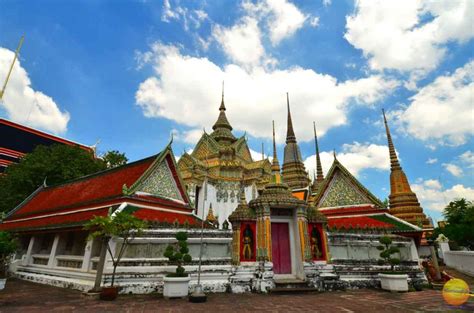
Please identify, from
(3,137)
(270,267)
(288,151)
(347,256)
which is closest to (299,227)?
(270,267)

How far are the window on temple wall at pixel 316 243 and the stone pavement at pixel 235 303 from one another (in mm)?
1850

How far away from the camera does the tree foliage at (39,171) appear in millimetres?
21484

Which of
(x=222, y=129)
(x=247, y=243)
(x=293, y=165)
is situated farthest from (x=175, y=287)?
(x=222, y=129)

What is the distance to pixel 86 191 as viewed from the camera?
614 inches

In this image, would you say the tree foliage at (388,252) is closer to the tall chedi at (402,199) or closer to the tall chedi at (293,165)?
the tall chedi at (402,199)

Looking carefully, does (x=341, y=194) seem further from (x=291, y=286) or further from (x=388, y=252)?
(x=291, y=286)

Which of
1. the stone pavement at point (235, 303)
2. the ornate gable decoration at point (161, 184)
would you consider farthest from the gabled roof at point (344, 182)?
the ornate gable decoration at point (161, 184)

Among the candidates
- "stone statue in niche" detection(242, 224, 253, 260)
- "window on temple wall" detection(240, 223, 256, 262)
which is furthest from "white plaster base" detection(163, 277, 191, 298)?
"stone statue in niche" detection(242, 224, 253, 260)

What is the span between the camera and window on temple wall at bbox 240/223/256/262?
1061 centimetres

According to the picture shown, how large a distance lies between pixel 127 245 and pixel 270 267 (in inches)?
201

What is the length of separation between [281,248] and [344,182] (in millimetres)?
7229

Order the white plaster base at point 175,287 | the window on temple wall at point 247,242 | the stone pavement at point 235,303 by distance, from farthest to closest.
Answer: the window on temple wall at point 247,242 < the white plaster base at point 175,287 < the stone pavement at point 235,303

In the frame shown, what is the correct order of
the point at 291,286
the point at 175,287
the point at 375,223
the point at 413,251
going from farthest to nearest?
the point at 375,223
the point at 413,251
the point at 291,286
the point at 175,287

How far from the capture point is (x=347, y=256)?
473 inches
